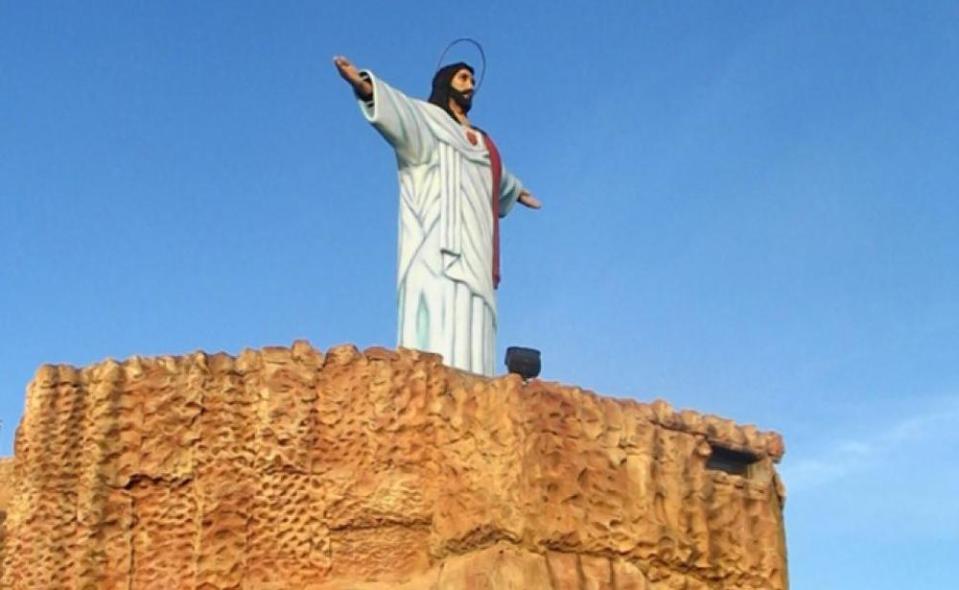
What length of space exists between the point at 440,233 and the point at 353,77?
1165 millimetres

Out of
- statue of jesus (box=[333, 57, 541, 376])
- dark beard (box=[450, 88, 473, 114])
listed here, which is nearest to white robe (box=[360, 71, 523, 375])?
statue of jesus (box=[333, 57, 541, 376])

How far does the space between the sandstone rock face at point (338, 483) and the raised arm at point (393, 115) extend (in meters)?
2.32

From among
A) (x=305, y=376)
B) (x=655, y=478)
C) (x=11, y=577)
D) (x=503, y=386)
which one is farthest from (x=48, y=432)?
(x=655, y=478)

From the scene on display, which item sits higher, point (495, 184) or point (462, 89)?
point (462, 89)

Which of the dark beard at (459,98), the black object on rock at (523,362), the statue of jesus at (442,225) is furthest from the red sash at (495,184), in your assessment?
the black object on rock at (523,362)

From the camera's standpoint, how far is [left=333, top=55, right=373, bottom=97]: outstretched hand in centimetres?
866

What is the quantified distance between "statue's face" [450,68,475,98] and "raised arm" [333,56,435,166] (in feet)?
2.57

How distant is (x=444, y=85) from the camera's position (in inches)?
391

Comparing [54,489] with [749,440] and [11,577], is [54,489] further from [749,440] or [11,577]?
[749,440]

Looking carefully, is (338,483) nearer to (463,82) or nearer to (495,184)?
(495,184)

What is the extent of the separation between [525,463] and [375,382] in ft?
3.02

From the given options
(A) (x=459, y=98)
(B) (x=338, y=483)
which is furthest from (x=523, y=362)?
(A) (x=459, y=98)

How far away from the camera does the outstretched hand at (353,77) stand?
866cm

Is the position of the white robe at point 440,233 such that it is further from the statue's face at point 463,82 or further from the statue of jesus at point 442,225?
the statue's face at point 463,82
